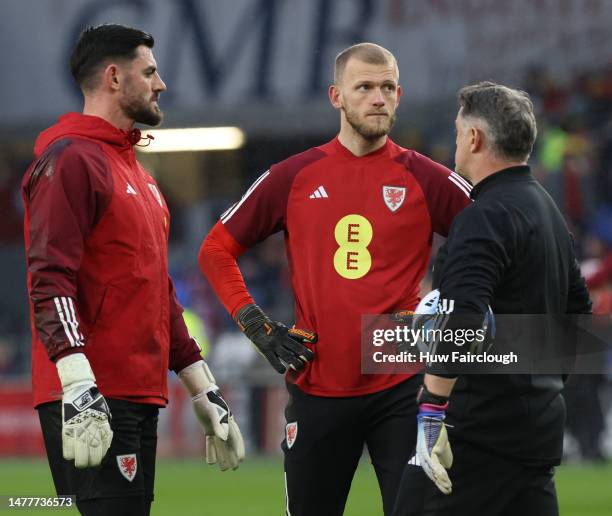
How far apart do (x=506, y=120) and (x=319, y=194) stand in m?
1.33

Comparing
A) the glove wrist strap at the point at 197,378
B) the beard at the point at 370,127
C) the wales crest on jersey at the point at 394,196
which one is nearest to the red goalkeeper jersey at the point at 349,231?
the wales crest on jersey at the point at 394,196

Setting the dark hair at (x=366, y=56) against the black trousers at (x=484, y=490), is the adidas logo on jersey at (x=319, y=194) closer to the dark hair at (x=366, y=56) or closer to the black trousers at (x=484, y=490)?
the dark hair at (x=366, y=56)

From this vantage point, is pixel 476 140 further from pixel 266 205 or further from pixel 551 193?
pixel 551 193

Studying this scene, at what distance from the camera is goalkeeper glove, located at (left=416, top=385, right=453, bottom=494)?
429 centimetres

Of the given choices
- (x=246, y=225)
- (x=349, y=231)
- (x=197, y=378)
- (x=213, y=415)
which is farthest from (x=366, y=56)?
(x=213, y=415)

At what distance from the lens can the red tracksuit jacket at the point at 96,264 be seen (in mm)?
4504

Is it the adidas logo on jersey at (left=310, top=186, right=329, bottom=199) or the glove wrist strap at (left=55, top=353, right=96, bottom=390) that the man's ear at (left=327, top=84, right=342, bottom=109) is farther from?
the glove wrist strap at (left=55, top=353, right=96, bottom=390)

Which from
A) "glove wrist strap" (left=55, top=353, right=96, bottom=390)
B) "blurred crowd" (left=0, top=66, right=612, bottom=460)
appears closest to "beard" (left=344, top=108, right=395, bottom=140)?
"glove wrist strap" (left=55, top=353, right=96, bottom=390)

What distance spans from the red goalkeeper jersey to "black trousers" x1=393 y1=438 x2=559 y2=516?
3.38 feet

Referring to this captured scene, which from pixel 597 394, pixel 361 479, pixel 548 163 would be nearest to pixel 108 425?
pixel 361 479

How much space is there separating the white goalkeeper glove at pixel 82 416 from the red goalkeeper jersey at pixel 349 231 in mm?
1323

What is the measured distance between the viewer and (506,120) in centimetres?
449

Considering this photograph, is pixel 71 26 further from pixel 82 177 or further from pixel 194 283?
pixel 82 177

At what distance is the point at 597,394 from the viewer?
45.0 feet
